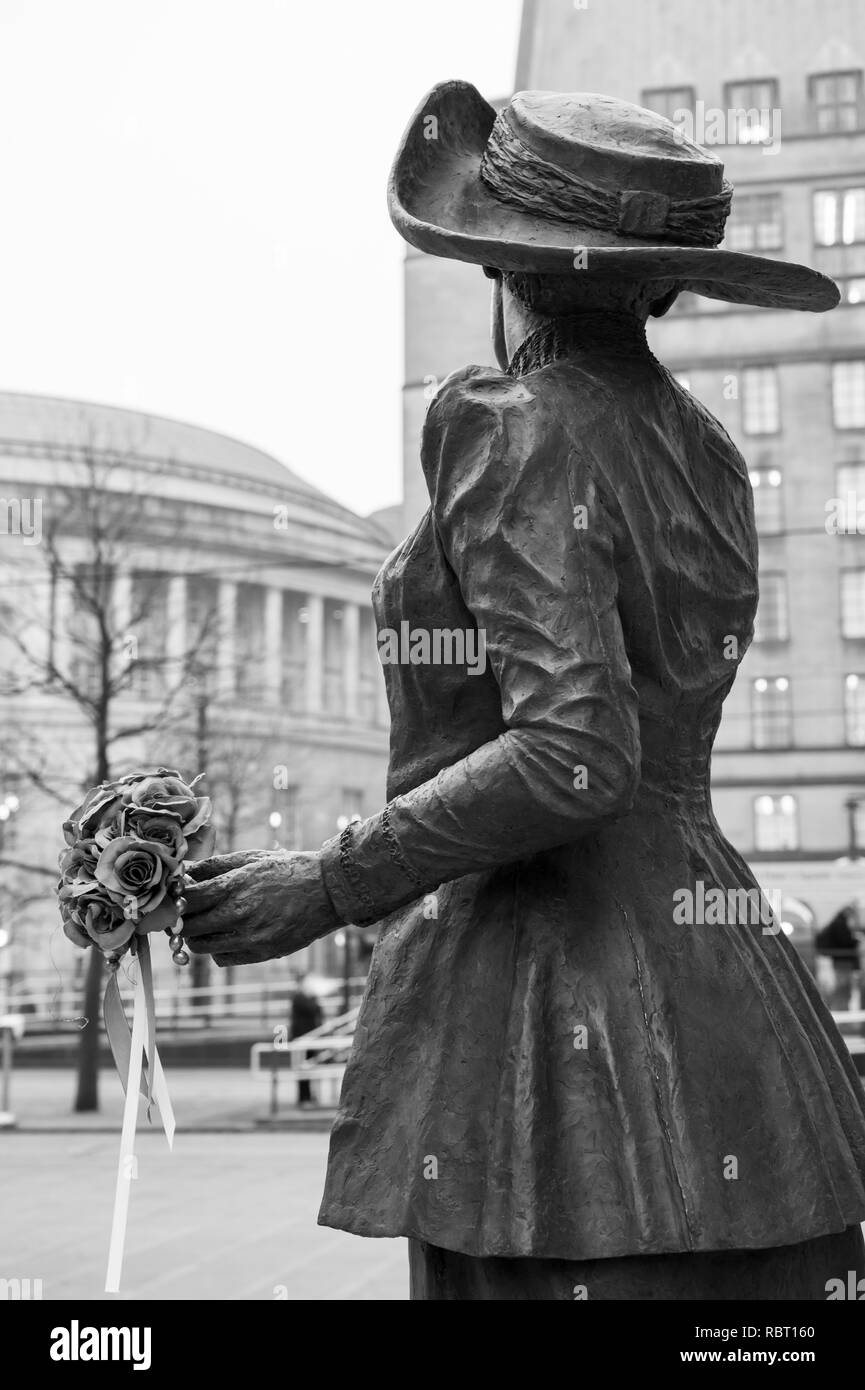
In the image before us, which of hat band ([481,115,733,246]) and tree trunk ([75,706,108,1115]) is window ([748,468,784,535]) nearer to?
tree trunk ([75,706,108,1115])

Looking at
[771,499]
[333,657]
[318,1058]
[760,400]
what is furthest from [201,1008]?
[333,657]

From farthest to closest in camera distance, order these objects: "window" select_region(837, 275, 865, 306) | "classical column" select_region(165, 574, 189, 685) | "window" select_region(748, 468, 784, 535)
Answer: "classical column" select_region(165, 574, 189, 685), "window" select_region(748, 468, 784, 535), "window" select_region(837, 275, 865, 306)

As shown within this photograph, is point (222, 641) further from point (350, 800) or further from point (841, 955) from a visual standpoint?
point (350, 800)

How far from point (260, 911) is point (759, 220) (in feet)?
161

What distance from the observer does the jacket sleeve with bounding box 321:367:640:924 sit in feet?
7.73

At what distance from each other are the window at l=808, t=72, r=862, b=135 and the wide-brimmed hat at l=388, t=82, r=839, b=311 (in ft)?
164

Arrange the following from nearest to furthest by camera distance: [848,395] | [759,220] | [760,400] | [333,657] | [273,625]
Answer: [759,220], [848,395], [760,400], [273,625], [333,657]

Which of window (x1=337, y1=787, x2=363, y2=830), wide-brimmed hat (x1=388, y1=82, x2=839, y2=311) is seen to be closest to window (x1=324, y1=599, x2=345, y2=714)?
window (x1=337, y1=787, x2=363, y2=830)

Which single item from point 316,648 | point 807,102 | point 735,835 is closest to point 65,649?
point 316,648

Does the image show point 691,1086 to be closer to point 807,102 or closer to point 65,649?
point 807,102

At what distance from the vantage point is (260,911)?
8.14ft

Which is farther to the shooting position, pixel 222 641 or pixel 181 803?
pixel 222 641

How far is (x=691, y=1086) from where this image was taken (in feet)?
8.07

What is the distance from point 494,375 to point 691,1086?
44.2 inches
